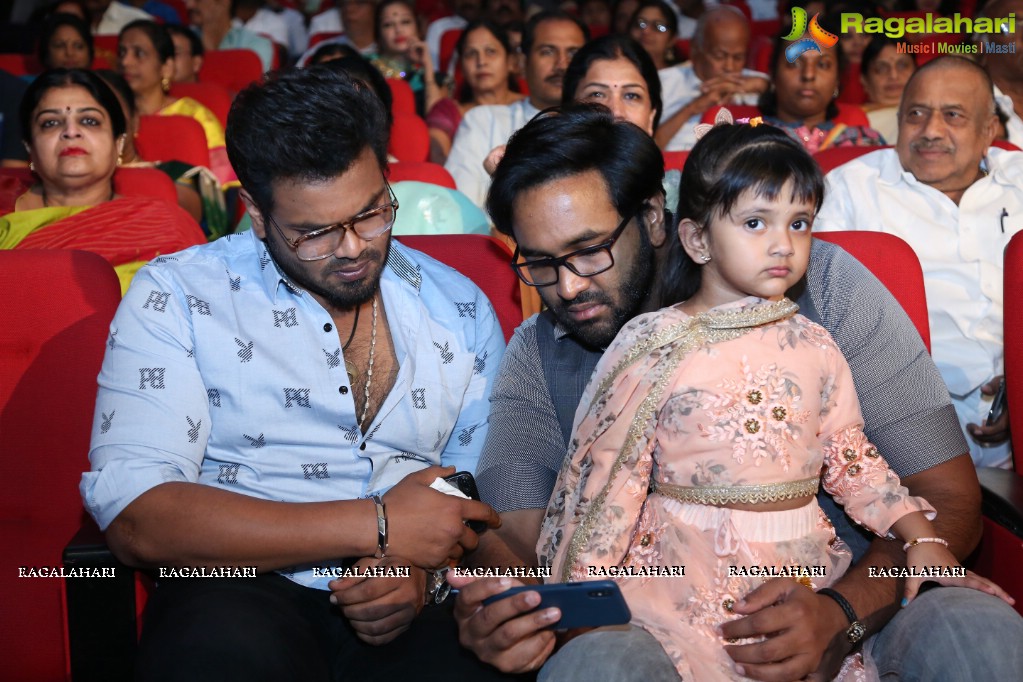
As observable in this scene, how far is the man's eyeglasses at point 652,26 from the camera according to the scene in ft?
18.2

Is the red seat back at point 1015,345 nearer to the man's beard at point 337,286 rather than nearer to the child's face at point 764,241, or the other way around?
the child's face at point 764,241

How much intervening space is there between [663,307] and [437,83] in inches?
160

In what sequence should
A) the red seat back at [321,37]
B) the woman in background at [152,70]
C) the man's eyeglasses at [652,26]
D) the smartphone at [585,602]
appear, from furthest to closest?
the red seat back at [321,37] → the man's eyeglasses at [652,26] → the woman in background at [152,70] → the smartphone at [585,602]

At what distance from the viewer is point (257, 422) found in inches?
68.1

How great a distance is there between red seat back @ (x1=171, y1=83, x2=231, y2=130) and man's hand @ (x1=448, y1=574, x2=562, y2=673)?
374cm

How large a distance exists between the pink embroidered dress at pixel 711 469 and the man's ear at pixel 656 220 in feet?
0.98

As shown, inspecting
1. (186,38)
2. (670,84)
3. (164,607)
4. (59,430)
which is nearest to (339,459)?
(164,607)

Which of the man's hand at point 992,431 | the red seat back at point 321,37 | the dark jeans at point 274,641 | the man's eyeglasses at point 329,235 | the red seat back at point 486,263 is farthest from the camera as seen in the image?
the red seat back at point 321,37

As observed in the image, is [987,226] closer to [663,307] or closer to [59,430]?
[663,307]

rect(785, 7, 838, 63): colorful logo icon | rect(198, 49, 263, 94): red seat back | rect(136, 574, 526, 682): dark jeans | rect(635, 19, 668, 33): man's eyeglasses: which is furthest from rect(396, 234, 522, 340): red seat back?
rect(198, 49, 263, 94): red seat back

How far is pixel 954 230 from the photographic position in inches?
108

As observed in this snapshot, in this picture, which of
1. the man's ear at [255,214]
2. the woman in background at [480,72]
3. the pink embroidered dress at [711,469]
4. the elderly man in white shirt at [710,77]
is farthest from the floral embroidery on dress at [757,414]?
the woman in background at [480,72]

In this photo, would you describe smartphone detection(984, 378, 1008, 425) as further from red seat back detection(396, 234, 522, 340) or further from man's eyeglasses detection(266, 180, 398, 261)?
man's eyeglasses detection(266, 180, 398, 261)

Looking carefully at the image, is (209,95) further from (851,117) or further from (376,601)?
(376,601)
